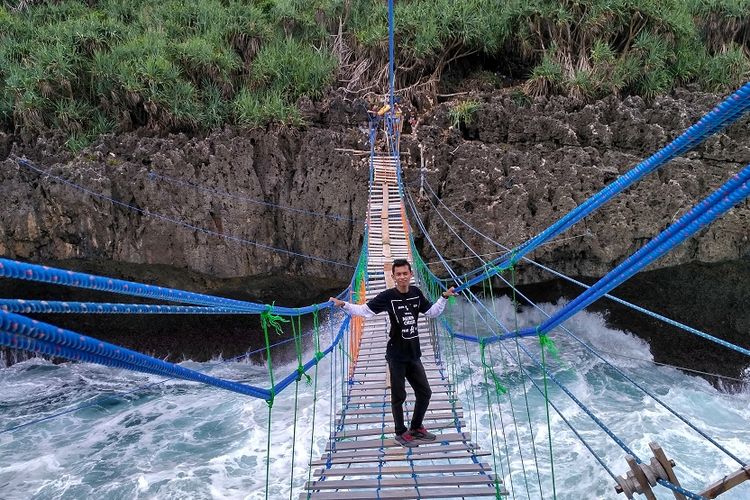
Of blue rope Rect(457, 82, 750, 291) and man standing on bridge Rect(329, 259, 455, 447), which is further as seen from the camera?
man standing on bridge Rect(329, 259, 455, 447)

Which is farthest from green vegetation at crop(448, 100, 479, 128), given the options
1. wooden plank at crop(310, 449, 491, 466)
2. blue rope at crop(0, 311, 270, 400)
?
blue rope at crop(0, 311, 270, 400)

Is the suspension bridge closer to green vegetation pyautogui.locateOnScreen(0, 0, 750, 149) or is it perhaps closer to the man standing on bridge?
the man standing on bridge

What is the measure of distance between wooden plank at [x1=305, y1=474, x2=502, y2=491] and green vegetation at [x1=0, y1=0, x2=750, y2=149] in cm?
448

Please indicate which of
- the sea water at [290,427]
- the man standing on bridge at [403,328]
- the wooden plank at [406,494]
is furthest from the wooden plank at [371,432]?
the sea water at [290,427]

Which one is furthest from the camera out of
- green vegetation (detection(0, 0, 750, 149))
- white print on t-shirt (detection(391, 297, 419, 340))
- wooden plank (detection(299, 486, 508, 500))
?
green vegetation (detection(0, 0, 750, 149))

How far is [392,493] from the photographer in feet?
6.74

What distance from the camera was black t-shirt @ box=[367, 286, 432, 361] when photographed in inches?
86.6

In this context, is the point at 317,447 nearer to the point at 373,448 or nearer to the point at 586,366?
the point at 373,448

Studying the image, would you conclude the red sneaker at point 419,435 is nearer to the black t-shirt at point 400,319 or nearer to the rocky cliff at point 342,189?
the black t-shirt at point 400,319

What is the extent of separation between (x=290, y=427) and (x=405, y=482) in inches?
125

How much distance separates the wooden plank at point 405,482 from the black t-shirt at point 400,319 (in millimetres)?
472

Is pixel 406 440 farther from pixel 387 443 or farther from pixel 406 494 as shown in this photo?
pixel 406 494

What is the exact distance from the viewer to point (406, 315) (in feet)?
7.21

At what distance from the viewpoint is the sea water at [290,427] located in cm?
423
